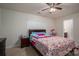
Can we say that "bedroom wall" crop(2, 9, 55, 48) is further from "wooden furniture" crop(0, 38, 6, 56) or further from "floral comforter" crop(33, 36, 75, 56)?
"floral comforter" crop(33, 36, 75, 56)

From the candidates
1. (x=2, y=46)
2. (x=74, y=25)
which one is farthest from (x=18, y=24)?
(x=74, y=25)

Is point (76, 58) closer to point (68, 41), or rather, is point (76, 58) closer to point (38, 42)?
point (68, 41)

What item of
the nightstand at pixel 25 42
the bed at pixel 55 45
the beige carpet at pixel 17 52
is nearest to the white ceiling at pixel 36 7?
the bed at pixel 55 45

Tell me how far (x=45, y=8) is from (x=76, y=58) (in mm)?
1244

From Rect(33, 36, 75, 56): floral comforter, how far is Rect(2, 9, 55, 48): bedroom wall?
0.28m

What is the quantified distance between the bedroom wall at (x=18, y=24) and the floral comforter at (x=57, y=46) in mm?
284

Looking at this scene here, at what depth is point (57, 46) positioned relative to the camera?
187 cm

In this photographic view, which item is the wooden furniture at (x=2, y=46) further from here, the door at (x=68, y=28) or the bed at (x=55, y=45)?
the door at (x=68, y=28)

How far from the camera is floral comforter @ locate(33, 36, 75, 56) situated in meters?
1.84

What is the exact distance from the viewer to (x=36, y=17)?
82.4 inches

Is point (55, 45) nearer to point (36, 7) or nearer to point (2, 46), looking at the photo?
point (36, 7)

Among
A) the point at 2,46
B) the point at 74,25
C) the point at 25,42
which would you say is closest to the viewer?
the point at 2,46

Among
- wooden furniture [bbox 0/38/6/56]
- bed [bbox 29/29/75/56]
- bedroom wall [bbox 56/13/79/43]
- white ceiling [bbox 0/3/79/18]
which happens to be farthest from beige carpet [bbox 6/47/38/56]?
white ceiling [bbox 0/3/79/18]

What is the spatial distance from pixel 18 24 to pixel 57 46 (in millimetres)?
1012
